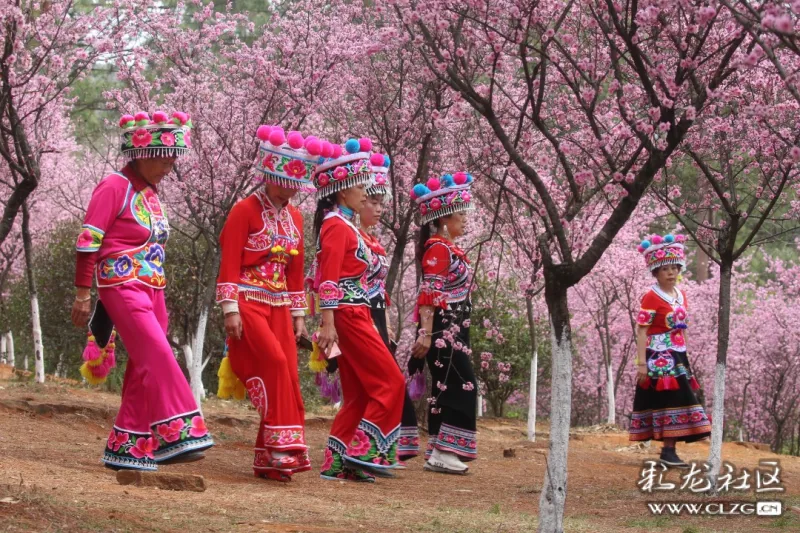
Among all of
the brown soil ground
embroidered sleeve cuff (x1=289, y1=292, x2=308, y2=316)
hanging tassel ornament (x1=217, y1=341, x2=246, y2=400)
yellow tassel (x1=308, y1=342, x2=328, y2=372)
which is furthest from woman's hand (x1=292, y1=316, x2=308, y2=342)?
the brown soil ground

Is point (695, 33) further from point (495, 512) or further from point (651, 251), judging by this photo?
point (651, 251)

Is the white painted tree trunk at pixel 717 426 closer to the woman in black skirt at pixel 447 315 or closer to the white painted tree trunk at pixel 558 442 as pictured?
the woman in black skirt at pixel 447 315

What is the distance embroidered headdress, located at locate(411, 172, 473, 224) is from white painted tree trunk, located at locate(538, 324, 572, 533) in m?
3.72

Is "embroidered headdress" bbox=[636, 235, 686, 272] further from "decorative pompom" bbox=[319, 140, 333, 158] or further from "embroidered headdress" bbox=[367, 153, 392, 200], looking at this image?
"decorative pompom" bbox=[319, 140, 333, 158]

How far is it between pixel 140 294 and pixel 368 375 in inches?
69.2

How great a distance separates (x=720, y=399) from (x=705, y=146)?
1822 mm

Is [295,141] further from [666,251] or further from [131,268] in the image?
[666,251]

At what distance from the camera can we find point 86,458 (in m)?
7.45

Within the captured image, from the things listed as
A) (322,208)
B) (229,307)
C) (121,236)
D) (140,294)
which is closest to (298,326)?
(229,307)

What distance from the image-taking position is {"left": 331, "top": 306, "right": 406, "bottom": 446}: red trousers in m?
7.51

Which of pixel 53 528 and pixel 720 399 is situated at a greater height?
pixel 720 399

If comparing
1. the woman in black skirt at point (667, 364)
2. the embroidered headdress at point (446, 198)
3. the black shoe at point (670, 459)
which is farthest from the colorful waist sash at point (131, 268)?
the black shoe at point (670, 459)

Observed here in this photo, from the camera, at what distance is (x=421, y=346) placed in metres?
8.78

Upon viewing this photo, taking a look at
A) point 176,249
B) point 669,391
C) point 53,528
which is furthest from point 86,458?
point 176,249
